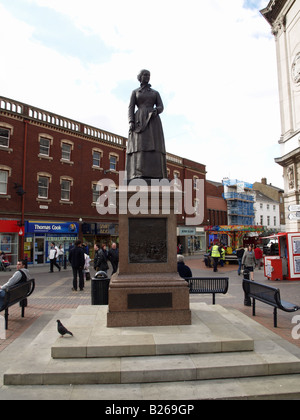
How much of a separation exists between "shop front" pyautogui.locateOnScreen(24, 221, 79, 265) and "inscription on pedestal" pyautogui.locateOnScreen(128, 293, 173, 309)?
1989 cm

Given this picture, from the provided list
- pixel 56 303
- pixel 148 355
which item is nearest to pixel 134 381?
pixel 148 355

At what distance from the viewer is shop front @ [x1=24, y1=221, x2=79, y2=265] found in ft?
78.2

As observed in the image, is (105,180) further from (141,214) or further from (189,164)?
(141,214)

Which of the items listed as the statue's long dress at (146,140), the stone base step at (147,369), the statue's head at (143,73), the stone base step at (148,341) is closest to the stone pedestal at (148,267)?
the stone base step at (148,341)

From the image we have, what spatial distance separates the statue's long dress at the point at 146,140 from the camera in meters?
6.81

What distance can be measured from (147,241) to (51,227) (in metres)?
20.7

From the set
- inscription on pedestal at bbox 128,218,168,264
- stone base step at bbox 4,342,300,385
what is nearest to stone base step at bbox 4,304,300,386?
stone base step at bbox 4,342,300,385

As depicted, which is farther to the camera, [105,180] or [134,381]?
[105,180]

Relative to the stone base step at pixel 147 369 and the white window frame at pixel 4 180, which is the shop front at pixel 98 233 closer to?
the white window frame at pixel 4 180

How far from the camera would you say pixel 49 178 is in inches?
1013

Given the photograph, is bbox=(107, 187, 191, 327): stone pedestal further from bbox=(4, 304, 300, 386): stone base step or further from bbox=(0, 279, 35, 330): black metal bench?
Answer: bbox=(0, 279, 35, 330): black metal bench

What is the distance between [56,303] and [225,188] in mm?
48494

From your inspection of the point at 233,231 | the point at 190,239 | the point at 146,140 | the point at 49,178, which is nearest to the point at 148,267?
the point at 146,140
